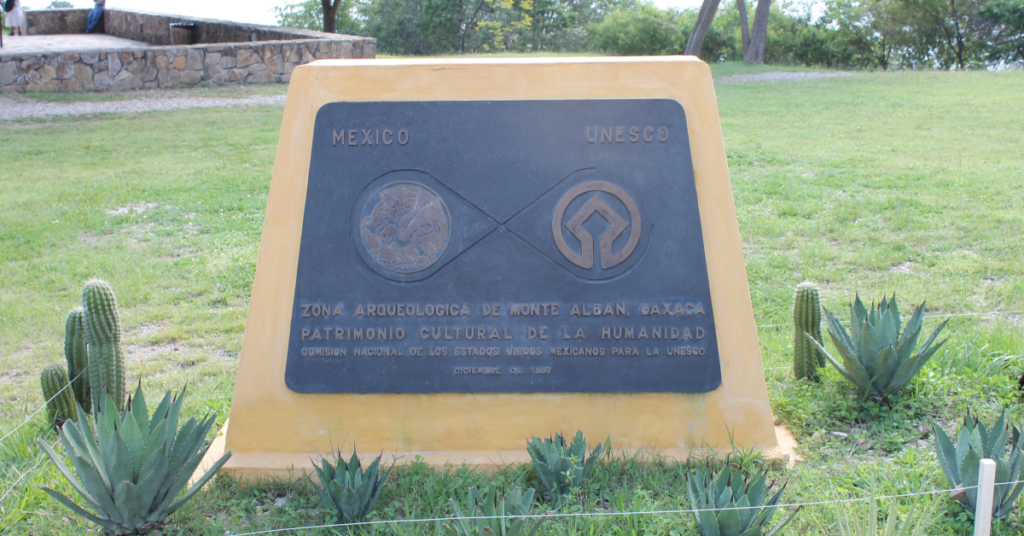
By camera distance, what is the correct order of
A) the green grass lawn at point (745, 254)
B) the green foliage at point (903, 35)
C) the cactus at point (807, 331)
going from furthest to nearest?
the green foliage at point (903, 35) < the cactus at point (807, 331) < the green grass lawn at point (745, 254)

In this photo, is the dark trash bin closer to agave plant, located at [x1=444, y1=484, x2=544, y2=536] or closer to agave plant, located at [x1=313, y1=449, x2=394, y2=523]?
agave plant, located at [x1=313, y1=449, x2=394, y2=523]

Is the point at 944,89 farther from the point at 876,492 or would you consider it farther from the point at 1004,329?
the point at 876,492

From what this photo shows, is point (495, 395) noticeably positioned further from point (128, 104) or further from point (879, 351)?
point (128, 104)

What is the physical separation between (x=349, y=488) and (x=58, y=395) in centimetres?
176

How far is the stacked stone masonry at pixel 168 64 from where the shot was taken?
14.0 metres

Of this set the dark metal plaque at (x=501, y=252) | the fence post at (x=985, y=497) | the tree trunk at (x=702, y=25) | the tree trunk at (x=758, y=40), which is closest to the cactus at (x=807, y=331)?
the dark metal plaque at (x=501, y=252)

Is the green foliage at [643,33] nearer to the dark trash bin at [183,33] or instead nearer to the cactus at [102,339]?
the dark trash bin at [183,33]

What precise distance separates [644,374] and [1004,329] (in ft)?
8.23

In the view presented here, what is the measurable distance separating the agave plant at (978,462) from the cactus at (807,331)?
37.8 inches

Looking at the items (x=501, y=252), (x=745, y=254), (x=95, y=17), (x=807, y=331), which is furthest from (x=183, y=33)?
(x=807, y=331)

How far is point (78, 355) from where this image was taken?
350cm

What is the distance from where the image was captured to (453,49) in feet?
116

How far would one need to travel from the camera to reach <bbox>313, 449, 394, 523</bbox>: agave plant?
259 cm

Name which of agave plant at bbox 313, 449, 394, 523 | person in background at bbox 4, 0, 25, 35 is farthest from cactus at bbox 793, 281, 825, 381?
person in background at bbox 4, 0, 25, 35
